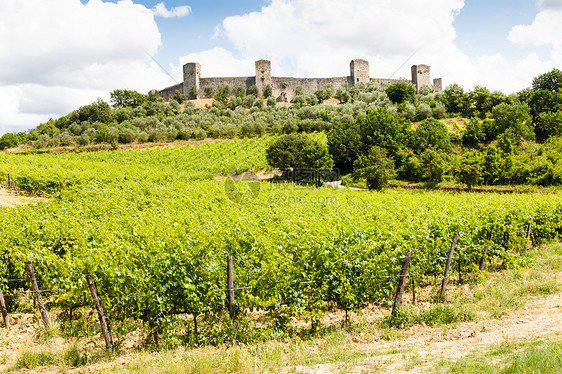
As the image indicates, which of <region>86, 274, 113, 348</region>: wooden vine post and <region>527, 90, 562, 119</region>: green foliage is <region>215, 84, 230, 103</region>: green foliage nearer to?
<region>527, 90, 562, 119</region>: green foliage

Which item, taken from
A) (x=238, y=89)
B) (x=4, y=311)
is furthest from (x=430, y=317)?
(x=238, y=89)

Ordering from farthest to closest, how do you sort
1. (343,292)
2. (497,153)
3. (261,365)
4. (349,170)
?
1. (349,170)
2. (497,153)
3. (343,292)
4. (261,365)

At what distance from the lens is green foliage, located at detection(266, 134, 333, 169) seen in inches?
1379

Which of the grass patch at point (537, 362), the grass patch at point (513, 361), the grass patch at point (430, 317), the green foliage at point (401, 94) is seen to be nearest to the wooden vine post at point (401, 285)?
the grass patch at point (430, 317)

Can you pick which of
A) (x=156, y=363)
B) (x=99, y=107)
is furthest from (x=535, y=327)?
(x=99, y=107)

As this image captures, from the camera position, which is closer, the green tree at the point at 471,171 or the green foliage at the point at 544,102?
the green tree at the point at 471,171

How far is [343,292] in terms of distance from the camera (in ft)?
22.9

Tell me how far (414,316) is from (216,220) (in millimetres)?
5379

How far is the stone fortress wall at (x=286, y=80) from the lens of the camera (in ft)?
242

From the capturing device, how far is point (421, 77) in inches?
2916

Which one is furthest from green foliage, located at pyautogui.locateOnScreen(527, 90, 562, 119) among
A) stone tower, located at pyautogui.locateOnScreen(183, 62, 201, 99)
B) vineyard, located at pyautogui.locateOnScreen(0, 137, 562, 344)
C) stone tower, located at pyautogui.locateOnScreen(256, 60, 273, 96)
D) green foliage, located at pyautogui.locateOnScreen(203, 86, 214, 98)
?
stone tower, located at pyautogui.locateOnScreen(183, 62, 201, 99)

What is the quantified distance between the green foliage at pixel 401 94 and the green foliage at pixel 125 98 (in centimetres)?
4835

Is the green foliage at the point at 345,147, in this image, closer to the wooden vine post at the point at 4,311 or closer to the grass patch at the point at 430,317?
the grass patch at the point at 430,317

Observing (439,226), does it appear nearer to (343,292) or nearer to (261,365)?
(343,292)
